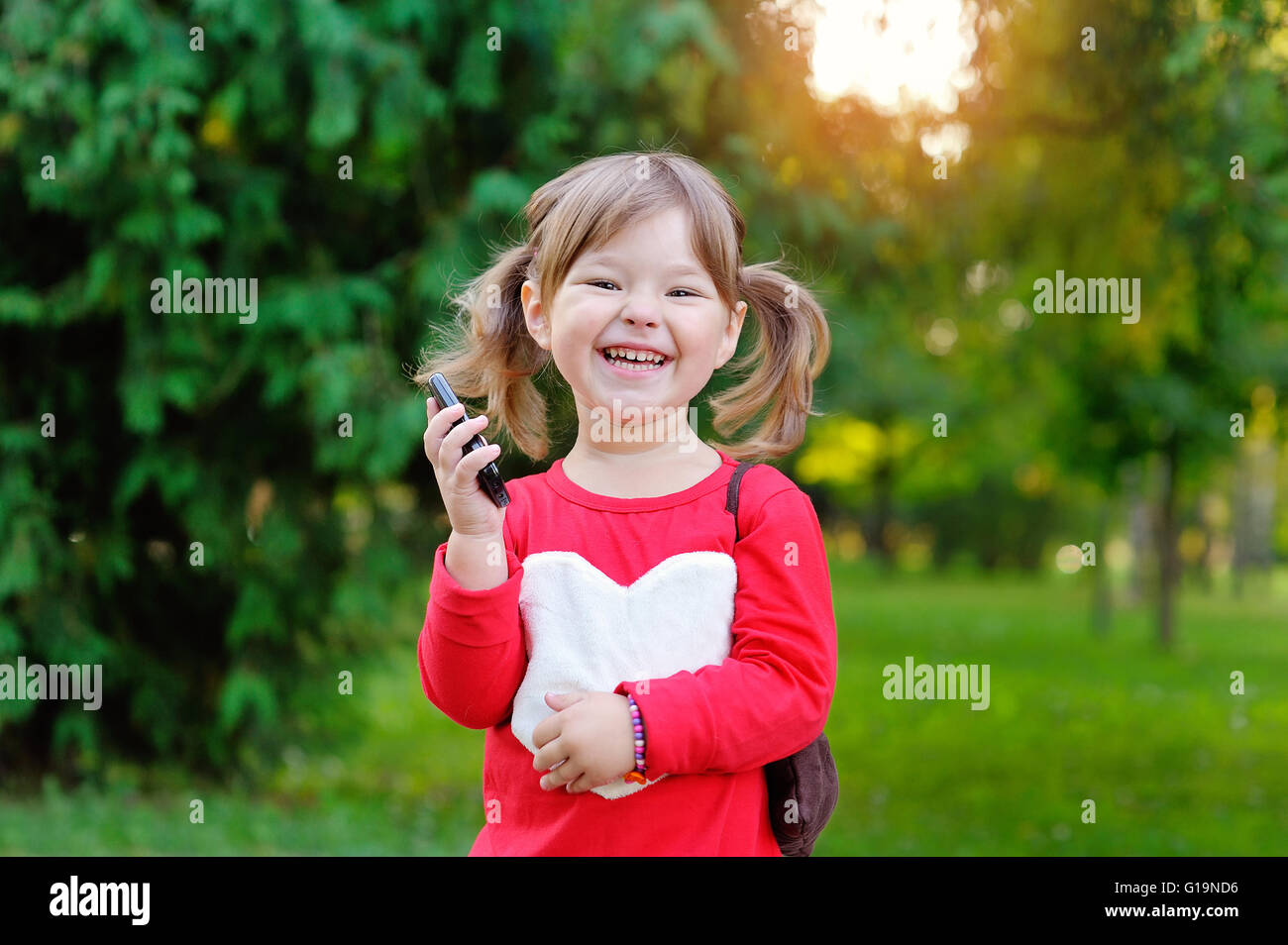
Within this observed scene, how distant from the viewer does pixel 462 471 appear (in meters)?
1.50

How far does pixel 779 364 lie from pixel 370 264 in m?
4.76

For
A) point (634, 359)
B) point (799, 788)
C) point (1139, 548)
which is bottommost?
point (1139, 548)

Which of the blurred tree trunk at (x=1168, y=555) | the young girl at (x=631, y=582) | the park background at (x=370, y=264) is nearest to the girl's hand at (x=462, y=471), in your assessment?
the young girl at (x=631, y=582)

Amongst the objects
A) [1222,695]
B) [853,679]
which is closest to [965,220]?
[1222,695]

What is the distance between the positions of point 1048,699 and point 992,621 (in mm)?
7890

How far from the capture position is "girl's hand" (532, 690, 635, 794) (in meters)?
1.51

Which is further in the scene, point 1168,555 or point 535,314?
point 1168,555

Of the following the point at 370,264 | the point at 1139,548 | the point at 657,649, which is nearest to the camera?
the point at 657,649

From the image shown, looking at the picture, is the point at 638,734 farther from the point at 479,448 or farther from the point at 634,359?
the point at 634,359

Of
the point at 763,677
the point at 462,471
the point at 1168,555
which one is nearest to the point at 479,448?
the point at 462,471

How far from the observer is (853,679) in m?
12.4

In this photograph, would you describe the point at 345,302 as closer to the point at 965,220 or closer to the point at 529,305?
the point at 965,220

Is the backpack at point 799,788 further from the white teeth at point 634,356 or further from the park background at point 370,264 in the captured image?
the park background at point 370,264
